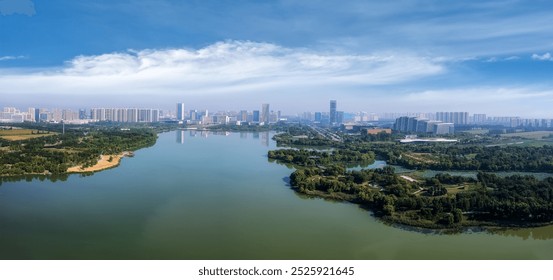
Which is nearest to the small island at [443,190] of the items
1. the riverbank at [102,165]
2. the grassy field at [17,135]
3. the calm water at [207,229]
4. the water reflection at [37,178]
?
the calm water at [207,229]

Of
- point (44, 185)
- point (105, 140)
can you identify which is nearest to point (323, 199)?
point (44, 185)

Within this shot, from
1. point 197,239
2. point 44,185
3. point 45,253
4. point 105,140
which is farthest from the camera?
point 105,140

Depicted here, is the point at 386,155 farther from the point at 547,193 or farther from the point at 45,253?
the point at 45,253

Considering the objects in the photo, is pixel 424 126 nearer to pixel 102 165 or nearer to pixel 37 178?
pixel 102 165

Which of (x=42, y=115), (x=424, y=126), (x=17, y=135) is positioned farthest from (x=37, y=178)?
(x=42, y=115)

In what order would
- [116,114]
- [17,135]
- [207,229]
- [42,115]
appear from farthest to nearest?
1. [116,114]
2. [42,115]
3. [17,135]
4. [207,229]

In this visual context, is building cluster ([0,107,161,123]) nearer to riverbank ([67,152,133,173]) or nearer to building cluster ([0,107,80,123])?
building cluster ([0,107,80,123])

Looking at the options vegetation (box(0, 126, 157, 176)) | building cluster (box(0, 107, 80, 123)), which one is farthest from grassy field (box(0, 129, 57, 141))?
building cluster (box(0, 107, 80, 123))

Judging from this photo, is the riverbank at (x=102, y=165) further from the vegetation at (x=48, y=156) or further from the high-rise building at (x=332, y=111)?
the high-rise building at (x=332, y=111)
